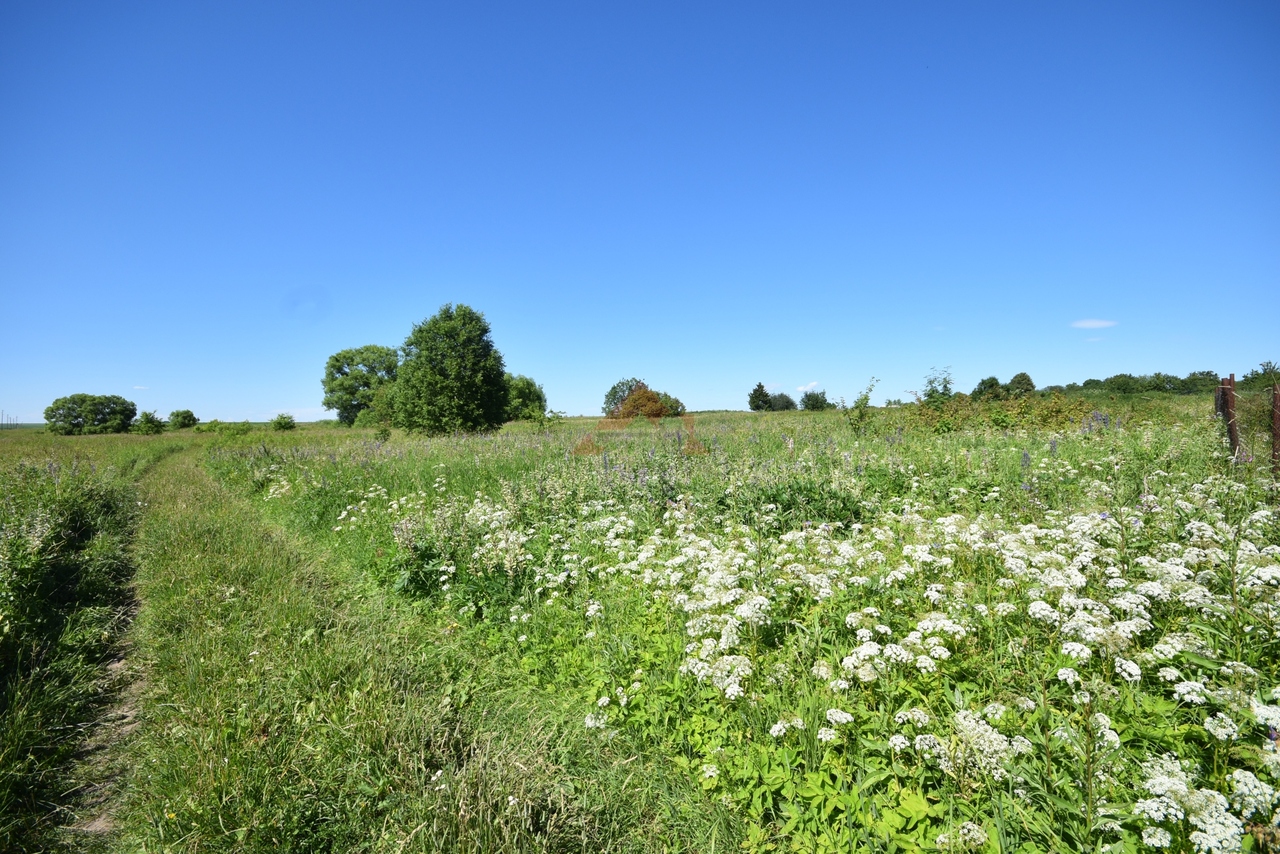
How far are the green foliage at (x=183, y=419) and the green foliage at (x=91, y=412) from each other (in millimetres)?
3758

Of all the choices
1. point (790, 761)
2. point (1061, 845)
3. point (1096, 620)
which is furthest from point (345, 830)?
point (1096, 620)

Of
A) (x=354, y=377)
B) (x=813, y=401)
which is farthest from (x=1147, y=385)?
(x=354, y=377)

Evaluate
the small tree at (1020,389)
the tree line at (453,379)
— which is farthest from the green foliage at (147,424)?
the small tree at (1020,389)

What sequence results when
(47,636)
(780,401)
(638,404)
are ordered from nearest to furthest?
(47,636) < (638,404) < (780,401)

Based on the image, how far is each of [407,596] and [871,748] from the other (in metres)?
5.17

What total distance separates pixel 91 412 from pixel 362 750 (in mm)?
86990

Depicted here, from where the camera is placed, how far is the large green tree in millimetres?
28656

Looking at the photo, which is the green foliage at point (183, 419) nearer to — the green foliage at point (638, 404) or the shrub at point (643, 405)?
the green foliage at point (638, 404)

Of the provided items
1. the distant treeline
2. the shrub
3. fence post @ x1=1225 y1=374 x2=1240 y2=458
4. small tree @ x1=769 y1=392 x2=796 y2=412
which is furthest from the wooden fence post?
small tree @ x1=769 y1=392 x2=796 y2=412

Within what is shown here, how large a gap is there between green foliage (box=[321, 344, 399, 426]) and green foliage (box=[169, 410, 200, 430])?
14.2 metres

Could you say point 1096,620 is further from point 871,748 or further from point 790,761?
point 790,761

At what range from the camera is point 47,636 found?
17.6 ft

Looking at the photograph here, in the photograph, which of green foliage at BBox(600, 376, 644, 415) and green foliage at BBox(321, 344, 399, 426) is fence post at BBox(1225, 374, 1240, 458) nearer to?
green foliage at BBox(600, 376, 644, 415)

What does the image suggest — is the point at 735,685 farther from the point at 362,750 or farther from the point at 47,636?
the point at 47,636
